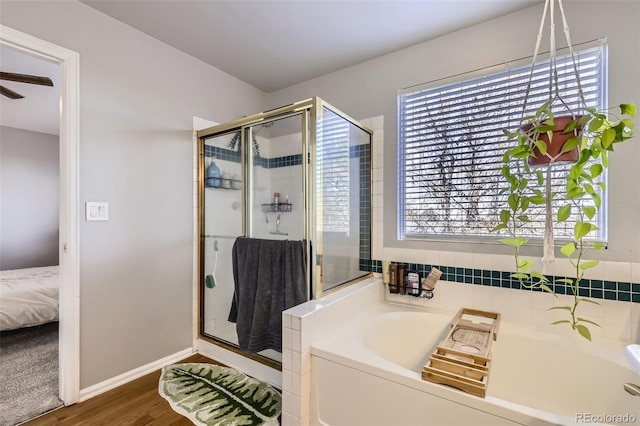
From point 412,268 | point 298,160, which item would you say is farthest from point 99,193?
point 412,268

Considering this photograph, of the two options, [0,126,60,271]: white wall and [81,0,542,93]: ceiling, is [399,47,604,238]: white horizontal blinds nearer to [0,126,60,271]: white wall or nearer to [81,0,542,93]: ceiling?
[81,0,542,93]: ceiling

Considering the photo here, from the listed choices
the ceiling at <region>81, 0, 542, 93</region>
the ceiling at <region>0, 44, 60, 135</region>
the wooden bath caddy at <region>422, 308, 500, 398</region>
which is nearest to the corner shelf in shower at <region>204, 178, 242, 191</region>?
the ceiling at <region>81, 0, 542, 93</region>

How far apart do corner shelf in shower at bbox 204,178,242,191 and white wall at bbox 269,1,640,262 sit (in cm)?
108

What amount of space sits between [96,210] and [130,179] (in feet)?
0.94

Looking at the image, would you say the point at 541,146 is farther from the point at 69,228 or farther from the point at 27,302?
the point at 27,302

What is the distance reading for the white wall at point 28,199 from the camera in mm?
3920

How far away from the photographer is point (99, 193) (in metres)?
1.83

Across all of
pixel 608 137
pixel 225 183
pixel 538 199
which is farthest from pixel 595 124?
pixel 225 183

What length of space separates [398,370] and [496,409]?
0.36m

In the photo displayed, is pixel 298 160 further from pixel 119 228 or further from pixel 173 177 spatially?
pixel 119 228

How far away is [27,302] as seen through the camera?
264 cm

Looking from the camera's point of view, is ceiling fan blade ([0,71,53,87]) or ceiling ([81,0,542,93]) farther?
ceiling fan blade ([0,71,53,87])

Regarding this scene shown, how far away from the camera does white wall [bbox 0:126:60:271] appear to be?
3.92 m

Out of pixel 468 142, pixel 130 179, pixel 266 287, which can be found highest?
pixel 468 142
